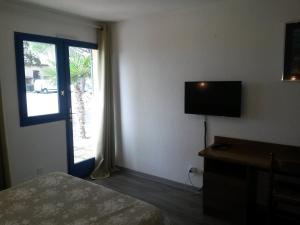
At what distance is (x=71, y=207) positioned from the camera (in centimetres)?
180

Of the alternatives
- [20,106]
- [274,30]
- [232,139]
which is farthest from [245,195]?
[20,106]

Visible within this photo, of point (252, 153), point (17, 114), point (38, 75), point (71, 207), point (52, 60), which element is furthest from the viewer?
point (52, 60)

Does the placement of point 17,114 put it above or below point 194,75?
below

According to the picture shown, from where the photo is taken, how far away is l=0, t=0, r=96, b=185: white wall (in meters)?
2.82

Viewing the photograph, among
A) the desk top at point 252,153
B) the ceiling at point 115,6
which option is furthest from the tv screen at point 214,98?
the ceiling at point 115,6

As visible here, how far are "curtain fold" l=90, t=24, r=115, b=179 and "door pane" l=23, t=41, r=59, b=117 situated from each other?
2.37ft

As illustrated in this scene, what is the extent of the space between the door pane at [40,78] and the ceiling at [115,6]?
0.54 metres

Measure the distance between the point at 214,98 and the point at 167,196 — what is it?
1.44 metres

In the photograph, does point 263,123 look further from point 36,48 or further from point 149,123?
point 36,48

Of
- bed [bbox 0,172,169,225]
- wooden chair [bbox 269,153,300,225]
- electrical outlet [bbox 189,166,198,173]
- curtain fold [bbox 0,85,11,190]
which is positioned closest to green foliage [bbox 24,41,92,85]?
curtain fold [bbox 0,85,11,190]

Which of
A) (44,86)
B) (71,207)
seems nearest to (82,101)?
(44,86)

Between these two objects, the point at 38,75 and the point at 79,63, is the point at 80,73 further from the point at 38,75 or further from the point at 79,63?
the point at 38,75

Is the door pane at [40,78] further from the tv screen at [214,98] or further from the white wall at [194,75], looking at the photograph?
the tv screen at [214,98]

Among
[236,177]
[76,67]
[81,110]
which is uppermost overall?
[76,67]
